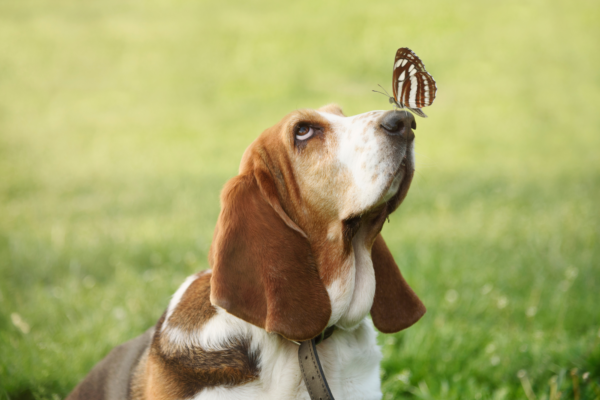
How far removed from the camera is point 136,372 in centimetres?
306

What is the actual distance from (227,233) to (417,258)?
3742mm

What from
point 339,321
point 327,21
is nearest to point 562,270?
point 339,321

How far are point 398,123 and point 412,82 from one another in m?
0.21

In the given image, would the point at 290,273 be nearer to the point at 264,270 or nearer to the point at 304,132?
the point at 264,270

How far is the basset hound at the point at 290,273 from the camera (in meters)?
2.52

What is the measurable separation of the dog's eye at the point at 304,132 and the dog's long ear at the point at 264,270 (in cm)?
44

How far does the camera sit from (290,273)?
2.56 metres

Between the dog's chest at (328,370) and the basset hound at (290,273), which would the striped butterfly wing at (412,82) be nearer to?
the basset hound at (290,273)

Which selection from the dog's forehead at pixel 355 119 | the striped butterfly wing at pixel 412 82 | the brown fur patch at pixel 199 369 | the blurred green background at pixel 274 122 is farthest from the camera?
the blurred green background at pixel 274 122

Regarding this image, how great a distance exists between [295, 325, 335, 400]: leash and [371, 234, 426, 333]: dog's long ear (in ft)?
1.92

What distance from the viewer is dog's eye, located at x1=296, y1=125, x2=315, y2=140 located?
2.92 m

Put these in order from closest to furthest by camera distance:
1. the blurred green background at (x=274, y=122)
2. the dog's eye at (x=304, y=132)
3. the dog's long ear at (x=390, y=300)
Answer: the dog's eye at (x=304, y=132) → the dog's long ear at (x=390, y=300) → the blurred green background at (x=274, y=122)

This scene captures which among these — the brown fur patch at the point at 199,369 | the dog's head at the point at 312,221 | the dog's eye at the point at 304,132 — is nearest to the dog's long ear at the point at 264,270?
the dog's head at the point at 312,221

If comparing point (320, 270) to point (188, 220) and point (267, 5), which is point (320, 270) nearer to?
point (188, 220)
